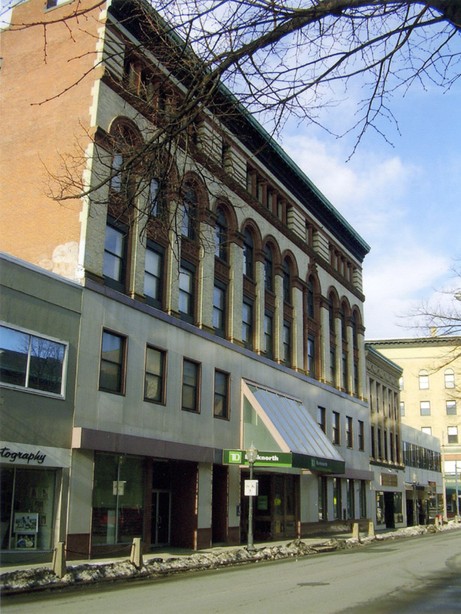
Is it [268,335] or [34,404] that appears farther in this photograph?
[268,335]

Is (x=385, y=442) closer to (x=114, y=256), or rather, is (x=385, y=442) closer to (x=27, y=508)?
(x=114, y=256)

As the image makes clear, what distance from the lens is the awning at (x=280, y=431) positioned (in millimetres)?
29219

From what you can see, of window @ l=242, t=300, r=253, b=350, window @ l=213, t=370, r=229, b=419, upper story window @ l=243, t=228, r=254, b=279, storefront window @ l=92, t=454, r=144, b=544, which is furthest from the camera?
upper story window @ l=243, t=228, r=254, b=279

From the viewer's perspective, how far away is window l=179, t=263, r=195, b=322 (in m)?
27.2

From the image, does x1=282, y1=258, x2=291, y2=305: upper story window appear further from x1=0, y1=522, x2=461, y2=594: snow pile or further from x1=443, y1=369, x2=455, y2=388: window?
x1=443, y1=369, x2=455, y2=388: window

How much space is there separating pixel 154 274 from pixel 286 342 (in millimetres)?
12864

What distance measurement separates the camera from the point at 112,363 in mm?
22672

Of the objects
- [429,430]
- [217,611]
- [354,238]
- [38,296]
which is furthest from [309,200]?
[429,430]

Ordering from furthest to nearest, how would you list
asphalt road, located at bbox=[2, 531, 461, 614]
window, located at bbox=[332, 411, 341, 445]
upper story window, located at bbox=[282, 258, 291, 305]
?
1. window, located at bbox=[332, 411, 341, 445]
2. upper story window, located at bbox=[282, 258, 291, 305]
3. asphalt road, located at bbox=[2, 531, 461, 614]

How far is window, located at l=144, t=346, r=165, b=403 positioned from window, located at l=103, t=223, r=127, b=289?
285 centimetres

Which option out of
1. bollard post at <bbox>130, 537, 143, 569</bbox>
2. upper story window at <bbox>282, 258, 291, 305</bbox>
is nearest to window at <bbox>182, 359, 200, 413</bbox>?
bollard post at <bbox>130, 537, 143, 569</bbox>

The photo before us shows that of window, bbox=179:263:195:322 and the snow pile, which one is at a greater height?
window, bbox=179:263:195:322

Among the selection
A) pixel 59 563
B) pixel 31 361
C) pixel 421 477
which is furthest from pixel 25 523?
pixel 421 477

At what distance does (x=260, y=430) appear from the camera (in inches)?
1183
